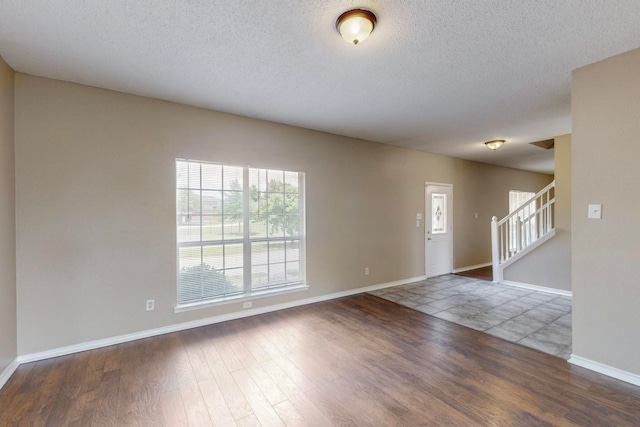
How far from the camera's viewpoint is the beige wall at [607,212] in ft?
7.41

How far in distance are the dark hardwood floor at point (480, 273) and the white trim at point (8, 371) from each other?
273 inches

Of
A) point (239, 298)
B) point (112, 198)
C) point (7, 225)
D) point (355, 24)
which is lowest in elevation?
point (239, 298)

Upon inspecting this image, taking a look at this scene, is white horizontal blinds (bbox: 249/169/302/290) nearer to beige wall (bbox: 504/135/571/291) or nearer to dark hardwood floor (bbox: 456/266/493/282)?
dark hardwood floor (bbox: 456/266/493/282)

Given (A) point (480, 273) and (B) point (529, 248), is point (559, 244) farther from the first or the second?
(A) point (480, 273)

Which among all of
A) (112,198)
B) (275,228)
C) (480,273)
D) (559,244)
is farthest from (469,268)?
(112,198)

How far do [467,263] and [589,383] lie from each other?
481 cm

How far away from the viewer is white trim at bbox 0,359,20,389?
226cm

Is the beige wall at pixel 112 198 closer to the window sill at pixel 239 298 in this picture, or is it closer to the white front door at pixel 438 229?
the window sill at pixel 239 298

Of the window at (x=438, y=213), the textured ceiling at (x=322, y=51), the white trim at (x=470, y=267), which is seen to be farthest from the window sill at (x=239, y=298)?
the white trim at (x=470, y=267)

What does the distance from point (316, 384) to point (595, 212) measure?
282cm

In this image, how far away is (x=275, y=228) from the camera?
4.11 m

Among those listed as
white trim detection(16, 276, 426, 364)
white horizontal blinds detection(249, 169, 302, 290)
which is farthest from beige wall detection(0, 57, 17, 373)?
white horizontal blinds detection(249, 169, 302, 290)

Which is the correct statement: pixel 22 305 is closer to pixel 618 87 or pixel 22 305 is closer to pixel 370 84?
pixel 370 84

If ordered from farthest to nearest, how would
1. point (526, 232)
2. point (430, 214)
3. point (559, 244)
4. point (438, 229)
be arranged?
point (438, 229) < point (430, 214) < point (526, 232) < point (559, 244)
